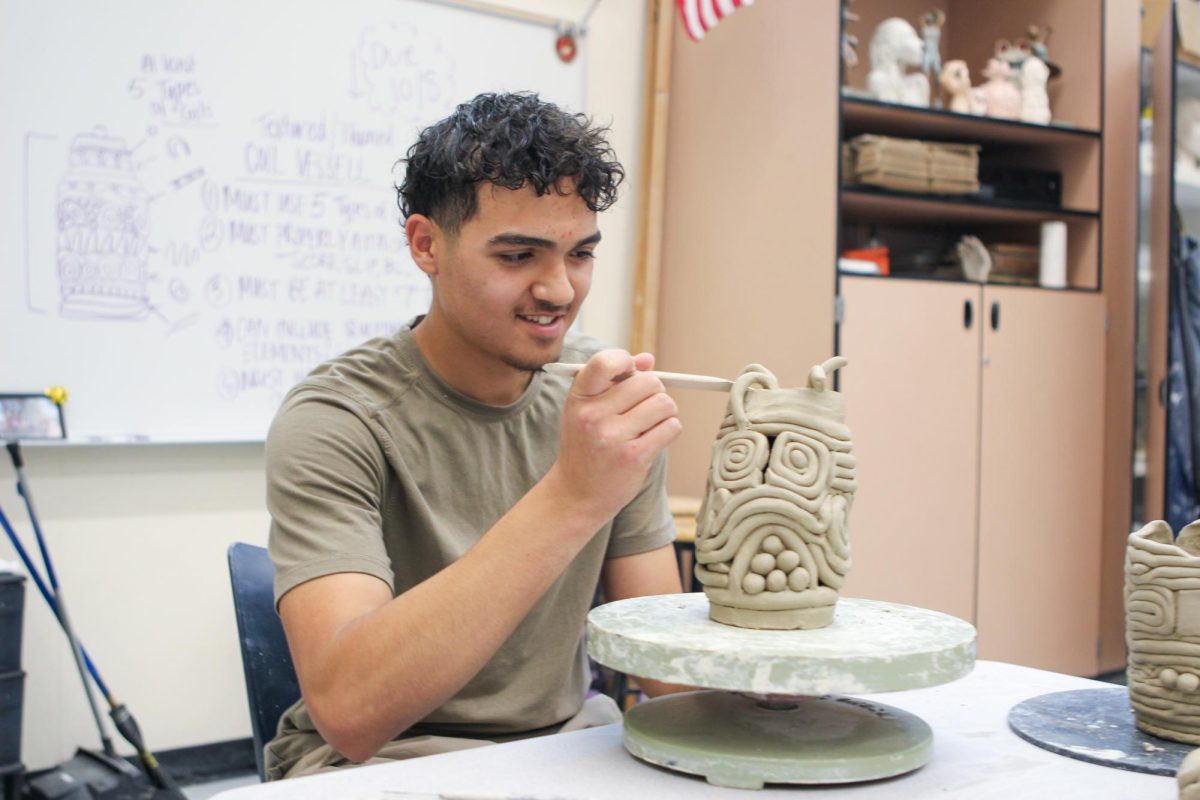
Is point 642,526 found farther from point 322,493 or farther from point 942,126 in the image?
point 942,126

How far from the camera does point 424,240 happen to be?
4.65 ft

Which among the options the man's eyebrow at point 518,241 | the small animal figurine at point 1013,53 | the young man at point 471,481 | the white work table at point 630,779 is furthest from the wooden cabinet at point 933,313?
the white work table at point 630,779

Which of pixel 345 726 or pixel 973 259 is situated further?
pixel 973 259

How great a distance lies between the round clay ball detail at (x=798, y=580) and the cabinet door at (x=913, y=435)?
6.28 ft

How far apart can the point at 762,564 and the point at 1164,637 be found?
16.1 inches

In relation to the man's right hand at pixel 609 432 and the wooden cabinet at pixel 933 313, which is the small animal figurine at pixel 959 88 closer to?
the wooden cabinet at pixel 933 313

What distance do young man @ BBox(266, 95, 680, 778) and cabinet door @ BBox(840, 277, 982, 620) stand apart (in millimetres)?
1563

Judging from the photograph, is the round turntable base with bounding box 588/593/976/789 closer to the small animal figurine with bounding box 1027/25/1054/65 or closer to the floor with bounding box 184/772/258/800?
the floor with bounding box 184/772/258/800

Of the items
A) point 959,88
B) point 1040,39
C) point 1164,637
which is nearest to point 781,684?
point 1164,637

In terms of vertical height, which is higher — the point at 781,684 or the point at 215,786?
the point at 781,684

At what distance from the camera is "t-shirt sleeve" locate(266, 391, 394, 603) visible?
1.15 meters

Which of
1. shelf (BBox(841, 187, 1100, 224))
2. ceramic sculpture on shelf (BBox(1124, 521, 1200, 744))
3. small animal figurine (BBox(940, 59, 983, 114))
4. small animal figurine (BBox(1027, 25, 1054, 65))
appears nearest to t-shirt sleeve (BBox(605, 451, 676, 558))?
ceramic sculpture on shelf (BBox(1124, 521, 1200, 744))

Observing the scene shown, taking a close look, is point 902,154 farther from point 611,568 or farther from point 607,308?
point 611,568

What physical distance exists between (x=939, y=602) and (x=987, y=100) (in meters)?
1.50
